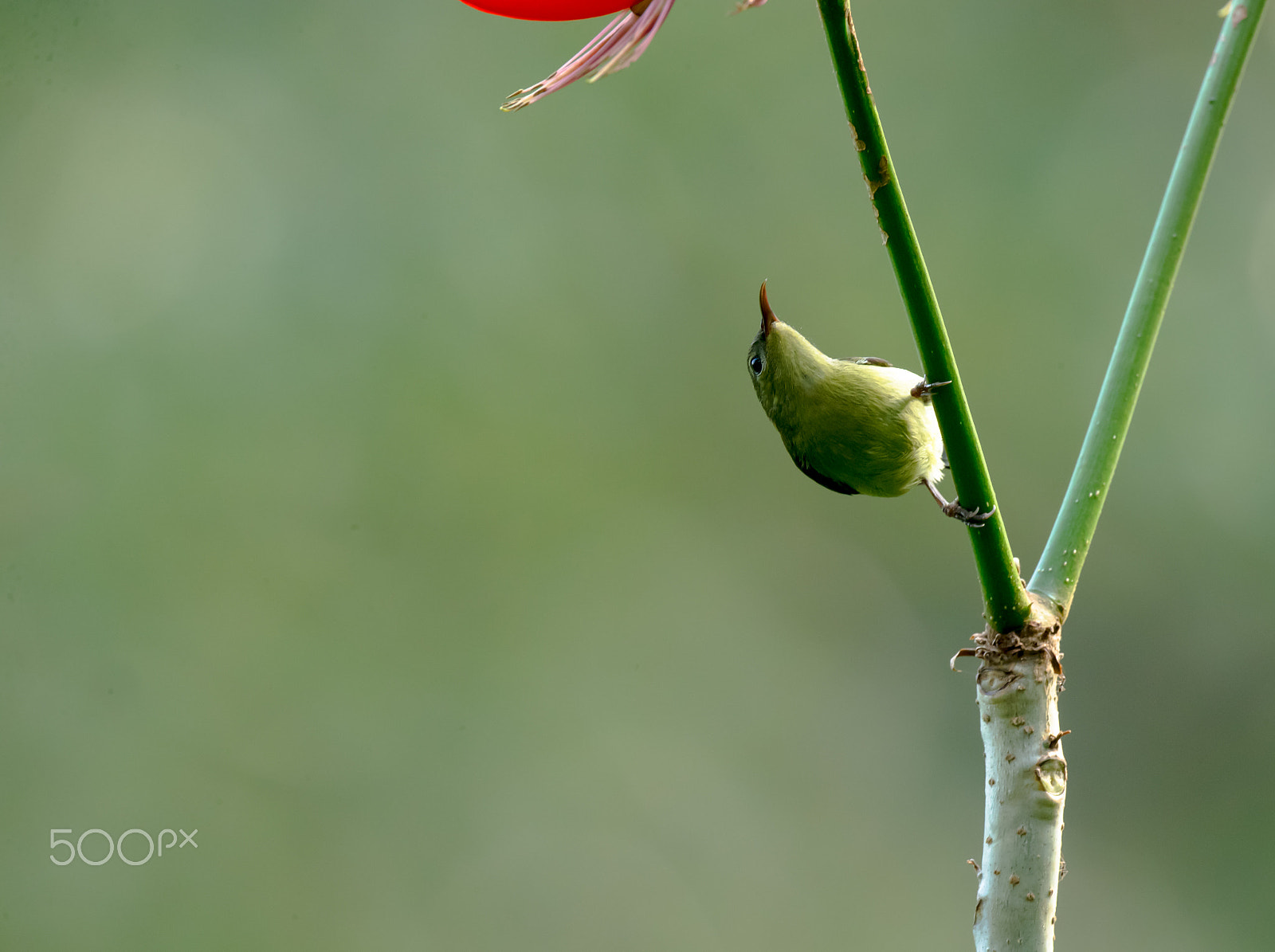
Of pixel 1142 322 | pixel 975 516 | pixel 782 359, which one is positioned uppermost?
pixel 782 359

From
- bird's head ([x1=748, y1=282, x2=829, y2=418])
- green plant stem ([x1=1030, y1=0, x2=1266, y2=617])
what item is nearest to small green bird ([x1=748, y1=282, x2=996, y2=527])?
bird's head ([x1=748, y1=282, x2=829, y2=418])

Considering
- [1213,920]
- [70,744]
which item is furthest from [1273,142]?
[70,744]

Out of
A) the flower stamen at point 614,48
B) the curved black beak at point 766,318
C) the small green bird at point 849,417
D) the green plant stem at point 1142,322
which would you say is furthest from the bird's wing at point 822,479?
the flower stamen at point 614,48

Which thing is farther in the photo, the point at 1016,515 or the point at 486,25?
the point at 486,25

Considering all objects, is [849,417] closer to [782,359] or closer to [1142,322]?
[782,359]

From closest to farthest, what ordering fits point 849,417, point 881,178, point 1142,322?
point 881,178
point 1142,322
point 849,417

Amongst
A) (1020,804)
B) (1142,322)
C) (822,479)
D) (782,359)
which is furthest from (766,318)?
(1020,804)

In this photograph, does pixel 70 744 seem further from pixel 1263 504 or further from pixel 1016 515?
pixel 1263 504
